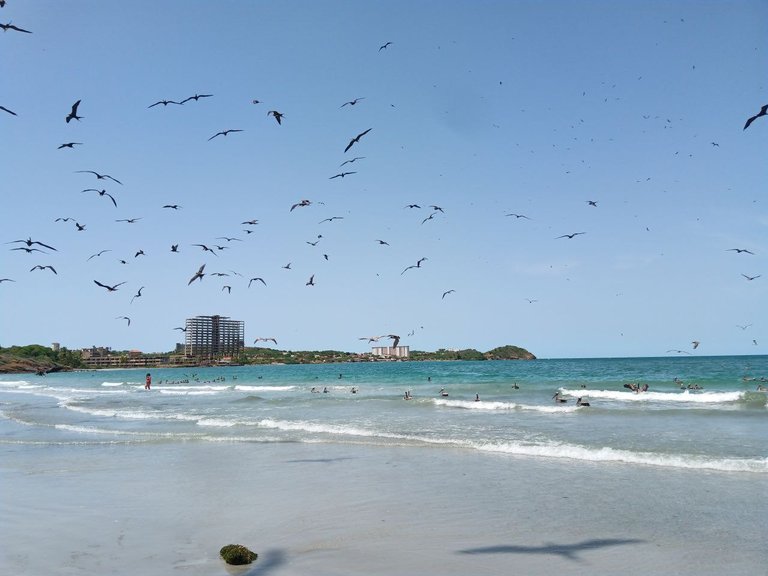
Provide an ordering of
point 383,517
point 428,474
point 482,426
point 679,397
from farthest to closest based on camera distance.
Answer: point 679,397 < point 482,426 < point 428,474 < point 383,517

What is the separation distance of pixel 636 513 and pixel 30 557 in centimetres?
1021

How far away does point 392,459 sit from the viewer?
16.5 metres

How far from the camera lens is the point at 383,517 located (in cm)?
1060

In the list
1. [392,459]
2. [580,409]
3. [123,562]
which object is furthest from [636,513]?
[580,409]

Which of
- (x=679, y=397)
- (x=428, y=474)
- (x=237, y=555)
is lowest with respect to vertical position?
(x=679, y=397)

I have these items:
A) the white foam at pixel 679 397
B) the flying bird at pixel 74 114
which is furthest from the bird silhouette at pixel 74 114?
the white foam at pixel 679 397

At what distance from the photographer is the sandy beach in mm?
8336

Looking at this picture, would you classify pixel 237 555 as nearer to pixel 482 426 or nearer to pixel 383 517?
pixel 383 517

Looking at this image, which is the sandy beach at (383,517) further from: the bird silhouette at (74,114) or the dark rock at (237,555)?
the bird silhouette at (74,114)

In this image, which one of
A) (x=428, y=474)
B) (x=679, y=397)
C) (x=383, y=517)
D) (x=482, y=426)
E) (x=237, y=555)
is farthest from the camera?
(x=679, y=397)

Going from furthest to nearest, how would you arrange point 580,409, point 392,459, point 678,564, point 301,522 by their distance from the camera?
point 580,409
point 392,459
point 301,522
point 678,564

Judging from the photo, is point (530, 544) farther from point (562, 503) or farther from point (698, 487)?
point (698, 487)

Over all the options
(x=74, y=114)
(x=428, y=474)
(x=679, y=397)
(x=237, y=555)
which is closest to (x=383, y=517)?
(x=237, y=555)

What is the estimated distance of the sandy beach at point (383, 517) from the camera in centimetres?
834
